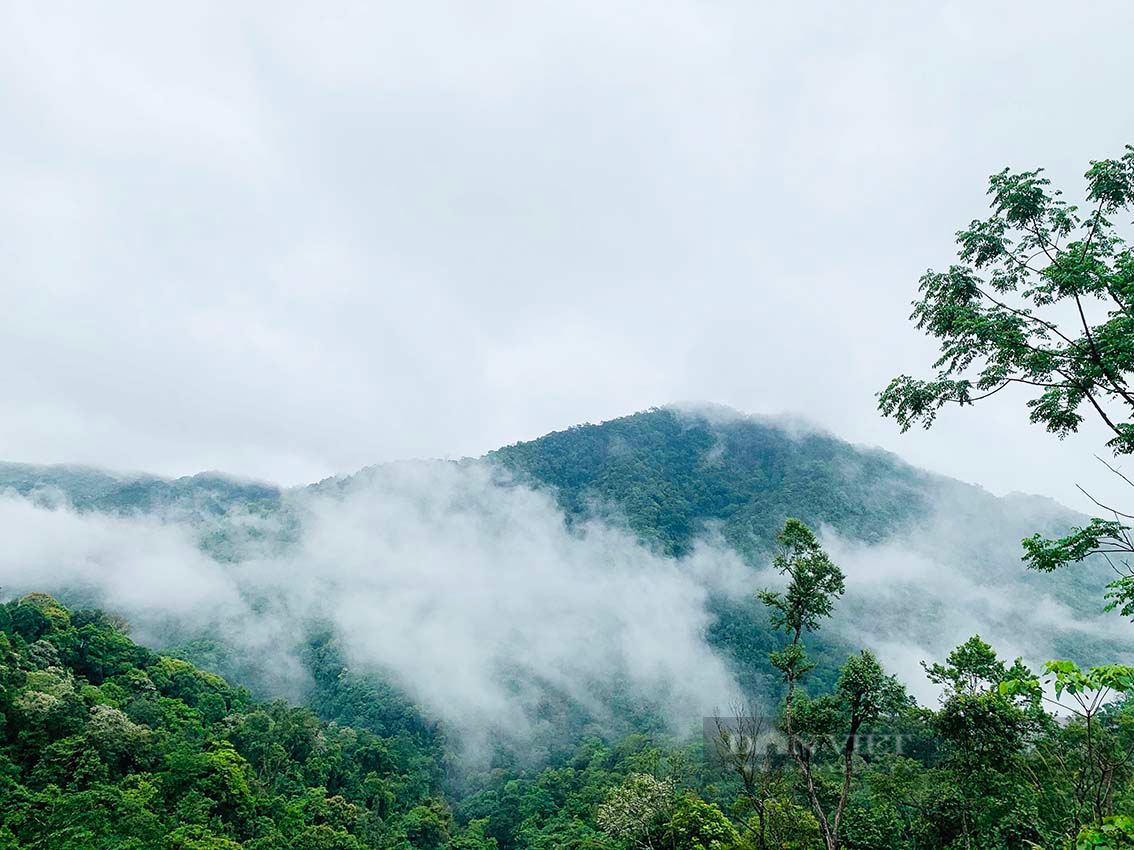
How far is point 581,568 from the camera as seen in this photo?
441 ft

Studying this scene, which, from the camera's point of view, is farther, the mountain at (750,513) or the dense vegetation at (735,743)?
the mountain at (750,513)

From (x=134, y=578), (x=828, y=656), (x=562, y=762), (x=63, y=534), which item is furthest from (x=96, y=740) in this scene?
(x=63, y=534)

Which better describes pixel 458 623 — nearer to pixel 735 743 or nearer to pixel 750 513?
pixel 750 513

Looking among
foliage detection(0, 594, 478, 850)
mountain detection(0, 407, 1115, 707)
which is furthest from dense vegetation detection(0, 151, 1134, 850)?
mountain detection(0, 407, 1115, 707)

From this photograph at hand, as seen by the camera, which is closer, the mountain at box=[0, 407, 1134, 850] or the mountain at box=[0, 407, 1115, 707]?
the mountain at box=[0, 407, 1134, 850]

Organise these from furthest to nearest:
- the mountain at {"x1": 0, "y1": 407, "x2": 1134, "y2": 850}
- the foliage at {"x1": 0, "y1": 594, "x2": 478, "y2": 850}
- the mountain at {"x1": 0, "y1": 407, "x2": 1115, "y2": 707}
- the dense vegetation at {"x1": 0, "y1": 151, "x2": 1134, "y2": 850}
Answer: the mountain at {"x1": 0, "y1": 407, "x2": 1115, "y2": 707}
the mountain at {"x1": 0, "y1": 407, "x2": 1134, "y2": 850}
the foliage at {"x1": 0, "y1": 594, "x2": 478, "y2": 850}
the dense vegetation at {"x1": 0, "y1": 151, "x2": 1134, "y2": 850}

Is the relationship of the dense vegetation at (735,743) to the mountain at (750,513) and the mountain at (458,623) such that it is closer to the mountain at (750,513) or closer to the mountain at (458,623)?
the mountain at (458,623)

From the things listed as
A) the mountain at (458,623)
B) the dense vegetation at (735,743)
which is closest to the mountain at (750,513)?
the mountain at (458,623)

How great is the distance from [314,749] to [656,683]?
52665 mm

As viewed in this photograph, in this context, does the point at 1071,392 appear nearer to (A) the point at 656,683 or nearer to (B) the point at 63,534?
(A) the point at 656,683

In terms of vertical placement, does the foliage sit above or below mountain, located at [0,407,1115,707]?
below

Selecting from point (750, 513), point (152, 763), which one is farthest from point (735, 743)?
point (750, 513)

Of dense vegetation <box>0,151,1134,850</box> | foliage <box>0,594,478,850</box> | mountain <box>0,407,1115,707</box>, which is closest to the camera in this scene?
dense vegetation <box>0,151,1134,850</box>

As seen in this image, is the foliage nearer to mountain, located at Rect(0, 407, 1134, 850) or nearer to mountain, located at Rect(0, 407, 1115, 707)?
mountain, located at Rect(0, 407, 1134, 850)
